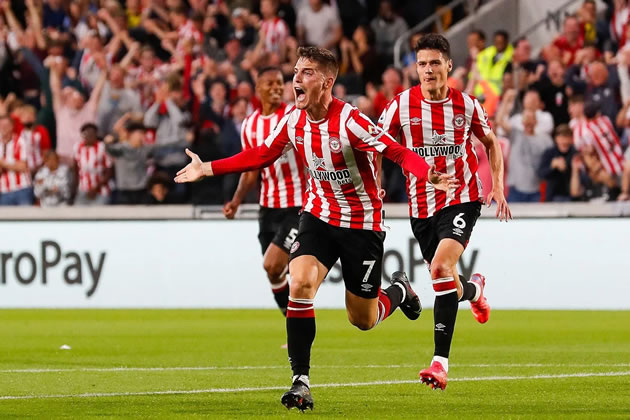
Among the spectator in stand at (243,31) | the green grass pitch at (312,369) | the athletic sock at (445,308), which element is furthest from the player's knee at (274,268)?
the spectator in stand at (243,31)

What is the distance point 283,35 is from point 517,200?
4.86m

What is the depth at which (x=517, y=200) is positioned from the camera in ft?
53.0

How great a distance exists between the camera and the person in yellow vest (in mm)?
17109

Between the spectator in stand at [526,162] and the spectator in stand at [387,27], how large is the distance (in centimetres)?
391

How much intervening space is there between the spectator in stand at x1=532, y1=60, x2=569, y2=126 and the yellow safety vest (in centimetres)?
60

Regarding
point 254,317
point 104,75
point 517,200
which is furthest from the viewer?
point 104,75

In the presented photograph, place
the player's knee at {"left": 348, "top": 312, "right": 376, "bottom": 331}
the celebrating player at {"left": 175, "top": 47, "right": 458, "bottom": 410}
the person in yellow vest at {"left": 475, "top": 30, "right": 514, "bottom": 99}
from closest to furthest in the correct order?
the celebrating player at {"left": 175, "top": 47, "right": 458, "bottom": 410} < the player's knee at {"left": 348, "top": 312, "right": 376, "bottom": 331} < the person in yellow vest at {"left": 475, "top": 30, "right": 514, "bottom": 99}

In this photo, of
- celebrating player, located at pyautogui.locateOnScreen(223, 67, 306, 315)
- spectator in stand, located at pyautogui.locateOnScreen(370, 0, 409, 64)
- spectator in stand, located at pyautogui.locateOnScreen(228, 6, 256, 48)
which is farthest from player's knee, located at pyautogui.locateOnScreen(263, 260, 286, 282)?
spectator in stand, located at pyautogui.locateOnScreen(370, 0, 409, 64)

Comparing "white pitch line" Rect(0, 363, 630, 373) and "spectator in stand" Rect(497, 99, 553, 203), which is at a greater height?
"spectator in stand" Rect(497, 99, 553, 203)

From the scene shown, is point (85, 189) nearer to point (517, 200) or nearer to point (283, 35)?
point (283, 35)

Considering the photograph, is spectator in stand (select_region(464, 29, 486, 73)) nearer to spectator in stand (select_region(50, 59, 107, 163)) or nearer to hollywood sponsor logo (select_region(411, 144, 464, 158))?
spectator in stand (select_region(50, 59, 107, 163))

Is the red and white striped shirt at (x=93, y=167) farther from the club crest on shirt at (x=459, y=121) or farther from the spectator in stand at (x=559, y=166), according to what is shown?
the club crest on shirt at (x=459, y=121)

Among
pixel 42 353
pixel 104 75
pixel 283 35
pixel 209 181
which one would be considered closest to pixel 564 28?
pixel 283 35

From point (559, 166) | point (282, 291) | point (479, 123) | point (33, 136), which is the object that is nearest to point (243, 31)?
point (33, 136)
